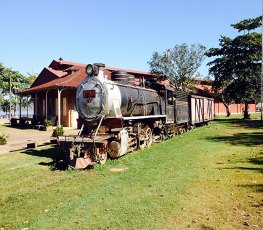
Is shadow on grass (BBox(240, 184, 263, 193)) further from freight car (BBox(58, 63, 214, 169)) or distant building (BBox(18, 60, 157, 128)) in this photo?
distant building (BBox(18, 60, 157, 128))

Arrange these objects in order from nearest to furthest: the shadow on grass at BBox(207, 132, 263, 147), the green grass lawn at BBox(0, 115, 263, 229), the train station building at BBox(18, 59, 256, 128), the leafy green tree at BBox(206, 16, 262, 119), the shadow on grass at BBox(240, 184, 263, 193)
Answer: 1. the green grass lawn at BBox(0, 115, 263, 229)
2. the shadow on grass at BBox(240, 184, 263, 193)
3. the shadow on grass at BBox(207, 132, 263, 147)
4. the train station building at BBox(18, 59, 256, 128)
5. the leafy green tree at BBox(206, 16, 262, 119)

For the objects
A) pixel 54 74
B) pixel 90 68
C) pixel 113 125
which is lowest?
pixel 113 125

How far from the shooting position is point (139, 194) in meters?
6.95

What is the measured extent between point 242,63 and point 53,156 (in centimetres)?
2925

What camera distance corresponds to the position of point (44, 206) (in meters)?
6.41

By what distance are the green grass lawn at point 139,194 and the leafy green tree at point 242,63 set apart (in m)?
25.6

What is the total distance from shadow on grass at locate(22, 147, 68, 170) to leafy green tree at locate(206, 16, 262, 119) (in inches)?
1077

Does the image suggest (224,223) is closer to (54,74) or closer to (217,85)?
(54,74)

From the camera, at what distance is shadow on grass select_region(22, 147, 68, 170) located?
414 inches

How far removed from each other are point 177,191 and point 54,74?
3038cm

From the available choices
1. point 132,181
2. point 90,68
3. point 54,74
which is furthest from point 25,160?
point 54,74

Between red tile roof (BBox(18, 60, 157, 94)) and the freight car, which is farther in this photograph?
red tile roof (BBox(18, 60, 157, 94))

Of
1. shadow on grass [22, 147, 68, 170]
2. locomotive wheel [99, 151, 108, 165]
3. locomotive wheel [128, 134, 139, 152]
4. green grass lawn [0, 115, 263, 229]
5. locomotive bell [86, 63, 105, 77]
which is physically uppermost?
locomotive bell [86, 63, 105, 77]

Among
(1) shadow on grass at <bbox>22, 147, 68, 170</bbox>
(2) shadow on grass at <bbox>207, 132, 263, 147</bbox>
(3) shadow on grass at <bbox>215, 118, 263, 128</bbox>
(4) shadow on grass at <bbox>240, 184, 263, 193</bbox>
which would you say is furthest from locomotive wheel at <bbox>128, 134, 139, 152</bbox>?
(3) shadow on grass at <bbox>215, 118, 263, 128</bbox>
